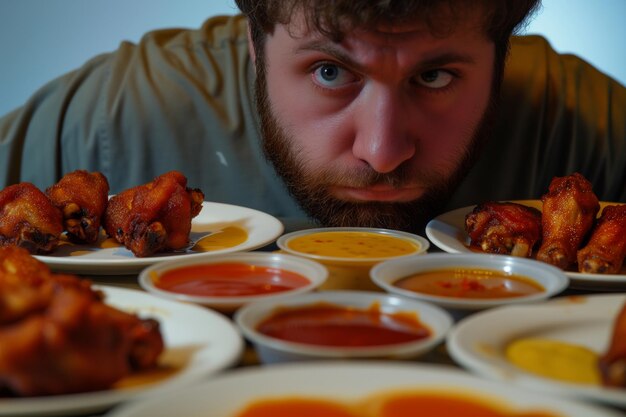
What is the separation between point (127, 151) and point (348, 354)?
9.24 feet

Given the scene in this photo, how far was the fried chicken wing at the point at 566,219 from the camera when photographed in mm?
2045

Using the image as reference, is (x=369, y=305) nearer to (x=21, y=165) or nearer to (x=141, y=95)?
(x=141, y=95)

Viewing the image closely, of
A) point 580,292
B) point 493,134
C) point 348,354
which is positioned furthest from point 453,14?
point 348,354

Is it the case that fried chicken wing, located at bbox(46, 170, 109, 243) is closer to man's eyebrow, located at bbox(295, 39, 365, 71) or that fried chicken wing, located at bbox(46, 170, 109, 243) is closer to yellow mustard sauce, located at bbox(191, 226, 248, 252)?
yellow mustard sauce, located at bbox(191, 226, 248, 252)

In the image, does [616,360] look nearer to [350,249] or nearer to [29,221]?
[350,249]

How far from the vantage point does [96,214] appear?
87.5 inches

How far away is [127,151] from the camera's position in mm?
3664

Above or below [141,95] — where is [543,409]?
below

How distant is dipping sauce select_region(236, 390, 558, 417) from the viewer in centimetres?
93

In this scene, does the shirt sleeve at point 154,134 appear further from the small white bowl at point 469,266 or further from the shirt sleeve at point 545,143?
the small white bowl at point 469,266

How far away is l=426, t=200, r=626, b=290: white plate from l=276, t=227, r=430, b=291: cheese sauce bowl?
14 cm

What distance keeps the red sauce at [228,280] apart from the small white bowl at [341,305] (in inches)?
8.6

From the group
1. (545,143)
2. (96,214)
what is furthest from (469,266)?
(545,143)

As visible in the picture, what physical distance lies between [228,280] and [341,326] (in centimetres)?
41
